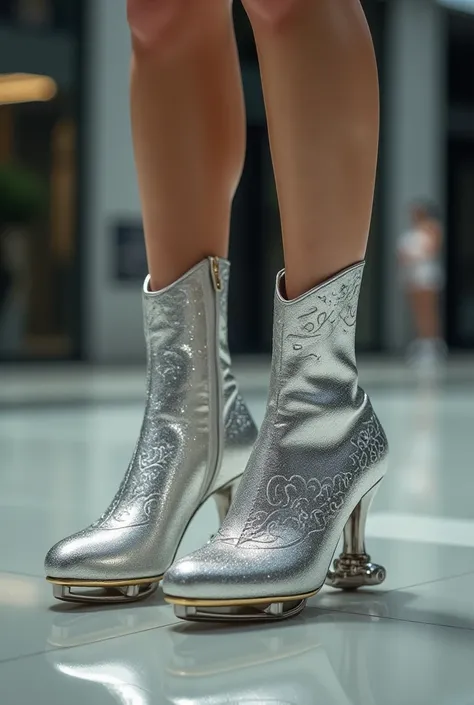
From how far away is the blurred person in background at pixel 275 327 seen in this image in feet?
A: 3.98

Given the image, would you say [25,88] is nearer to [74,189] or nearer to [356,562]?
[74,189]

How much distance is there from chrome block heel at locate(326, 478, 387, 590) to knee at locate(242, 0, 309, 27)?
48 cm

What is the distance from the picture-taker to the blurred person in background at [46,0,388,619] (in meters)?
1.21

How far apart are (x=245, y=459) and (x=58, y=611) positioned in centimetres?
28

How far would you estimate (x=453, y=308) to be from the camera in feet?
45.3

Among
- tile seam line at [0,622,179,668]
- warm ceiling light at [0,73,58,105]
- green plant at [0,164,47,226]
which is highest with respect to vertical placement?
warm ceiling light at [0,73,58,105]

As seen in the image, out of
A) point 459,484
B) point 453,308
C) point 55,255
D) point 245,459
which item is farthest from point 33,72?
point 245,459

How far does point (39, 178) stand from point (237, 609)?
31.7 feet

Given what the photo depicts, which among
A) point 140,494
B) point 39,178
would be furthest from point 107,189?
point 140,494

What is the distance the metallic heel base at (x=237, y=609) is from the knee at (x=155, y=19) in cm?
61

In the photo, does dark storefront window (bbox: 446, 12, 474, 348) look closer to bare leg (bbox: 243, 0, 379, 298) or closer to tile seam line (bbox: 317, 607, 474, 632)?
bare leg (bbox: 243, 0, 379, 298)

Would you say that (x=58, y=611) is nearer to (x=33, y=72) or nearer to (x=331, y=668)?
(x=331, y=668)

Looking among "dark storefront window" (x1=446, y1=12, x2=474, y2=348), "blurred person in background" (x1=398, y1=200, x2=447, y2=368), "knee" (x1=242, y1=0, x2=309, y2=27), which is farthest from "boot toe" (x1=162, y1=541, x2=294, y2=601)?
"dark storefront window" (x1=446, y1=12, x2=474, y2=348)

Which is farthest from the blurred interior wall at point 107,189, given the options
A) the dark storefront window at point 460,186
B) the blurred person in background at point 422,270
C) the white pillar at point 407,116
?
the dark storefront window at point 460,186
